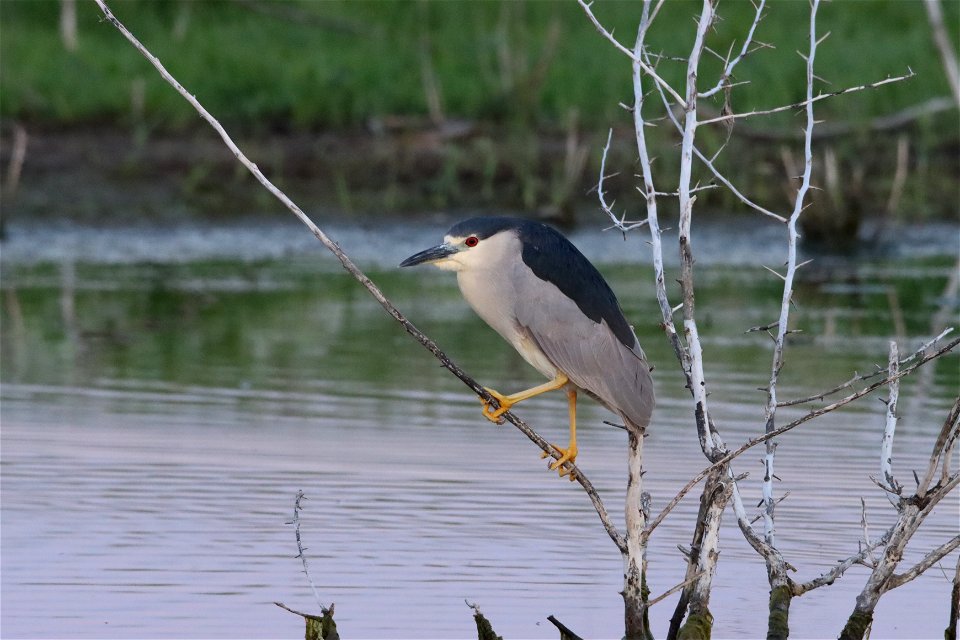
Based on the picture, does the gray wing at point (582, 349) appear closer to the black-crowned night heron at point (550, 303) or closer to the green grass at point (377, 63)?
the black-crowned night heron at point (550, 303)

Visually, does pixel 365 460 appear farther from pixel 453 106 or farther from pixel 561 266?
pixel 453 106

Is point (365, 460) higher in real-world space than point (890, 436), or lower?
higher

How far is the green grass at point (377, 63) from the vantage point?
16.2 metres

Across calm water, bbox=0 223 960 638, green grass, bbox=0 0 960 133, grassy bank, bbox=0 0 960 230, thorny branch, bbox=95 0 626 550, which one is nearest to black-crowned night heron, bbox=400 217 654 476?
thorny branch, bbox=95 0 626 550

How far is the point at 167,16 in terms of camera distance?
62.8 ft

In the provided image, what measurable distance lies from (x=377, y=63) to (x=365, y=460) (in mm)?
10086

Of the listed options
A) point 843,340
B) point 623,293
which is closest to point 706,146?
point 623,293

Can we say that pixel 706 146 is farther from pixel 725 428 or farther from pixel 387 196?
pixel 725 428

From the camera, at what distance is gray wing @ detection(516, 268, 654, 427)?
5316mm

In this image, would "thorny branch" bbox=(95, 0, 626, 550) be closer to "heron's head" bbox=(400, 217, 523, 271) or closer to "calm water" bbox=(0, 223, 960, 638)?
"heron's head" bbox=(400, 217, 523, 271)

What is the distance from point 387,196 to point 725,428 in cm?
802

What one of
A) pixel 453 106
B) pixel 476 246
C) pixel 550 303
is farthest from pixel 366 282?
pixel 453 106

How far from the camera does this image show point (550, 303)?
211 inches

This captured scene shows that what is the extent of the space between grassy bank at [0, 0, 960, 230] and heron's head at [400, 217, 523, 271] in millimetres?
9154
